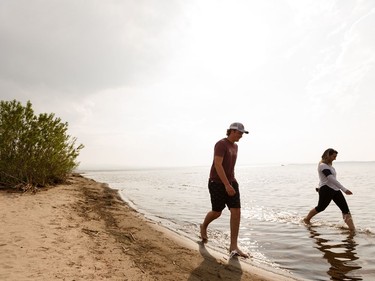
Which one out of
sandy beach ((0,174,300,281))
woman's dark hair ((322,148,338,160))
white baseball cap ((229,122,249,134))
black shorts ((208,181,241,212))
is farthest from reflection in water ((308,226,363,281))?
white baseball cap ((229,122,249,134))

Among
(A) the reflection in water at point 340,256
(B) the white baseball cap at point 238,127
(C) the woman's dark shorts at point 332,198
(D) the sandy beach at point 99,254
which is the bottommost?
(A) the reflection in water at point 340,256

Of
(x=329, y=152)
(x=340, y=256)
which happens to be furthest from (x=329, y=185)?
(x=340, y=256)

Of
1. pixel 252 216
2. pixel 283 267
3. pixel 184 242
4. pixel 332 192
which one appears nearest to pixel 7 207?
pixel 184 242

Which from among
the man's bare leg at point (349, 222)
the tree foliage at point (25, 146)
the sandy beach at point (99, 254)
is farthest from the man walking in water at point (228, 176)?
the tree foliage at point (25, 146)

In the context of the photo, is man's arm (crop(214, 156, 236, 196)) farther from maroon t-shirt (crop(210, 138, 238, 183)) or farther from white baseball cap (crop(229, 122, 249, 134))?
white baseball cap (crop(229, 122, 249, 134))

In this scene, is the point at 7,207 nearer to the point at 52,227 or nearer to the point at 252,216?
the point at 52,227

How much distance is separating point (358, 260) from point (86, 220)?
19.0ft

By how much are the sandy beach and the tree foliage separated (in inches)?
256

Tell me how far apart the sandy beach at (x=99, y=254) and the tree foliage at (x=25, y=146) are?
256 inches

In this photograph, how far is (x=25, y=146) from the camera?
12922 mm

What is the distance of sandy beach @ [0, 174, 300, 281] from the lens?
3.62 metres

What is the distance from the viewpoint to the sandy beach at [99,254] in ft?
11.9

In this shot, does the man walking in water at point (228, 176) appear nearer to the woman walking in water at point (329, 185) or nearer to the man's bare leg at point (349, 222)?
the woman walking in water at point (329, 185)

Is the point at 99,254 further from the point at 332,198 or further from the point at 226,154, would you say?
the point at 332,198
